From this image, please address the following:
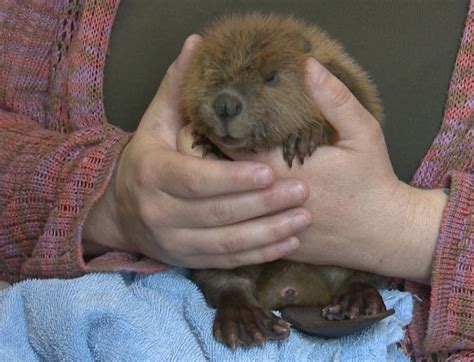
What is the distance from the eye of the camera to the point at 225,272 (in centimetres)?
135

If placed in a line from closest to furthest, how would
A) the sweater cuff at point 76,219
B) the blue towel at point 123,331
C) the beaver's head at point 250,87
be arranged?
1. the blue towel at point 123,331
2. the beaver's head at point 250,87
3. the sweater cuff at point 76,219

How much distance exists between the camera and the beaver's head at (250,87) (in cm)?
120

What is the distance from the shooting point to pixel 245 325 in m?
1.16

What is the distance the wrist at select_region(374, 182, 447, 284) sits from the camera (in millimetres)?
1245

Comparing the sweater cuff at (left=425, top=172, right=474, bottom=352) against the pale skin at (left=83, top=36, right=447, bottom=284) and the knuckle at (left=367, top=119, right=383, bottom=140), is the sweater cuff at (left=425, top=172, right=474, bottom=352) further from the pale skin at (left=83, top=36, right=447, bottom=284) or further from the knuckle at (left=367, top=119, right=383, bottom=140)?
the knuckle at (left=367, top=119, right=383, bottom=140)

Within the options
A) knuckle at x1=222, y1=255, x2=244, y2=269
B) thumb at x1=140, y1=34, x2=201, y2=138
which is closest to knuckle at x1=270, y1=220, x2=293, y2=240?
knuckle at x1=222, y1=255, x2=244, y2=269

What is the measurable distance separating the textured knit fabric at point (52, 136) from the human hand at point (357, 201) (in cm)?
30

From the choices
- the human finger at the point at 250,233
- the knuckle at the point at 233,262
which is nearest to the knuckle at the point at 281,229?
the human finger at the point at 250,233

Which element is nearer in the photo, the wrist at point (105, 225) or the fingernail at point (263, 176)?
the fingernail at point (263, 176)

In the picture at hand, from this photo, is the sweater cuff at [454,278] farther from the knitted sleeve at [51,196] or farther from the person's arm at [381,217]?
the knitted sleeve at [51,196]

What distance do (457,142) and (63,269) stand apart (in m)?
0.78

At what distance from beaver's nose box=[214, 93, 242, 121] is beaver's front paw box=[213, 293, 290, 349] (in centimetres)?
34

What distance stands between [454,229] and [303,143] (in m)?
0.30

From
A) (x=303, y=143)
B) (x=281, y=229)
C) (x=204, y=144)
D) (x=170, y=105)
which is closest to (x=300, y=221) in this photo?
(x=281, y=229)
